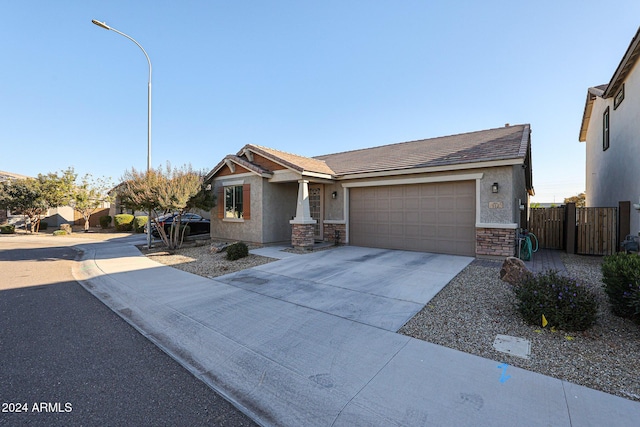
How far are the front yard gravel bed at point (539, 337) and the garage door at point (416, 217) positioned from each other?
4036 millimetres

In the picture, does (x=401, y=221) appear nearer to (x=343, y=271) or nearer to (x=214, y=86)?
(x=343, y=271)

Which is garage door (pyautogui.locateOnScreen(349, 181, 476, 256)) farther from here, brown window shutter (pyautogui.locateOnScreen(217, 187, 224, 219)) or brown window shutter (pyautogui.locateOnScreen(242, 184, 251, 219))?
brown window shutter (pyautogui.locateOnScreen(217, 187, 224, 219))

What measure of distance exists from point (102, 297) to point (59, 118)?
14306mm

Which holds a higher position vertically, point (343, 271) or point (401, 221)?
point (401, 221)

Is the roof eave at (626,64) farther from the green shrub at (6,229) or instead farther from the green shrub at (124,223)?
the green shrub at (6,229)

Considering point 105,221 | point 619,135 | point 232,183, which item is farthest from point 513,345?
point 105,221

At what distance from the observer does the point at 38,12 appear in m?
9.27

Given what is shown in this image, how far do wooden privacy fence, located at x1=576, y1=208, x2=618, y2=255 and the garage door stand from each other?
4279 millimetres

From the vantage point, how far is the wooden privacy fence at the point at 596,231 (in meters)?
9.34

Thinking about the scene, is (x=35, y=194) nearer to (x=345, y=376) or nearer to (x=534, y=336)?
(x=345, y=376)

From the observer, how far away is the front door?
12969 mm

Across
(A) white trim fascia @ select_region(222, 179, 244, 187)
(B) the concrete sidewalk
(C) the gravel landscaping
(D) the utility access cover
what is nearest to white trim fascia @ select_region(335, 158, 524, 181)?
(C) the gravel landscaping

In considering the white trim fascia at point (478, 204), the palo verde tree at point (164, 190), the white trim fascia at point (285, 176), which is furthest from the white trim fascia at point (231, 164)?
the white trim fascia at point (478, 204)

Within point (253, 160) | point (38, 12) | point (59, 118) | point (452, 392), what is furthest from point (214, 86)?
point (452, 392)
